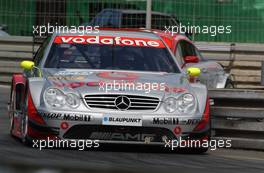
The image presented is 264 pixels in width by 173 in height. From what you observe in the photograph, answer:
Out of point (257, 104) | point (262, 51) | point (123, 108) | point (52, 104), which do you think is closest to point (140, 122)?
point (123, 108)

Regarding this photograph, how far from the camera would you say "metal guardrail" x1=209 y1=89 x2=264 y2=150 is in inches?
512

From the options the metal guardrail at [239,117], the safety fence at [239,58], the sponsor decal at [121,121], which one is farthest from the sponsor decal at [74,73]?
the safety fence at [239,58]

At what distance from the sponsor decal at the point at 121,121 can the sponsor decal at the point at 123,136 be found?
0.44ft

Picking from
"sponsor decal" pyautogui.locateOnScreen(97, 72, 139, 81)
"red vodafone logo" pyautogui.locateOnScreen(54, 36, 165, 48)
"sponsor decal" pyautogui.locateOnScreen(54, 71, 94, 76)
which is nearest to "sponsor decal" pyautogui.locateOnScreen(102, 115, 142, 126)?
"sponsor decal" pyautogui.locateOnScreen(97, 72, 139, 81)

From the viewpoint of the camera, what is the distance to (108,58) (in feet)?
42.2

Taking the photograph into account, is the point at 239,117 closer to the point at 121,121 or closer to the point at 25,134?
the point at 121,121

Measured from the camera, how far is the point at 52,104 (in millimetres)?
11461

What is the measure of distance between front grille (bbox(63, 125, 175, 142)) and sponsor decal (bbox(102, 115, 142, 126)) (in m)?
0.05

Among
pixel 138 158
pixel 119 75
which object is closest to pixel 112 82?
pixel 119 75

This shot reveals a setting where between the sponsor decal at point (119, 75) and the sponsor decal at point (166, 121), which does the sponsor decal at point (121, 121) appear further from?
the sponsor decal at point (119, 75)

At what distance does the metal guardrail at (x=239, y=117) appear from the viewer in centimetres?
1301

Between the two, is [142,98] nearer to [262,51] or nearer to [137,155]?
[137,155]

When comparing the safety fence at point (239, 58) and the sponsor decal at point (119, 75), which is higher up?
the sponsor decal at point (119, 75)

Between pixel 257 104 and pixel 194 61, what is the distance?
2855 millimetres
